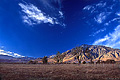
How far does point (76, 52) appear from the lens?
259ft

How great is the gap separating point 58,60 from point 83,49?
6360cm

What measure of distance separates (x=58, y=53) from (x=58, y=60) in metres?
10.3

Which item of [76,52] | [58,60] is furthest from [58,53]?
[76,52]

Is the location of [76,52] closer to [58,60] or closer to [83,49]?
[83,49]

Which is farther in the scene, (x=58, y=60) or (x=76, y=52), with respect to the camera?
(x=58, y=60)

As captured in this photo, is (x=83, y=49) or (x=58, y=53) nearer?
(x=83, y=49)

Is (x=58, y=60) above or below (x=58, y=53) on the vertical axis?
below

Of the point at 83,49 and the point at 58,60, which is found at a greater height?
the point at 83,49

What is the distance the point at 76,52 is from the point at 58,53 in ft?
183

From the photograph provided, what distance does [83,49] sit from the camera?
76.4 m

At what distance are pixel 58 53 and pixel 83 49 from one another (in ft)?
198

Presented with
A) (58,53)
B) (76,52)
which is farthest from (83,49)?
(58,53)

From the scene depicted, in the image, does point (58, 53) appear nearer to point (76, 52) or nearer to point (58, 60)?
point (58, 60)
